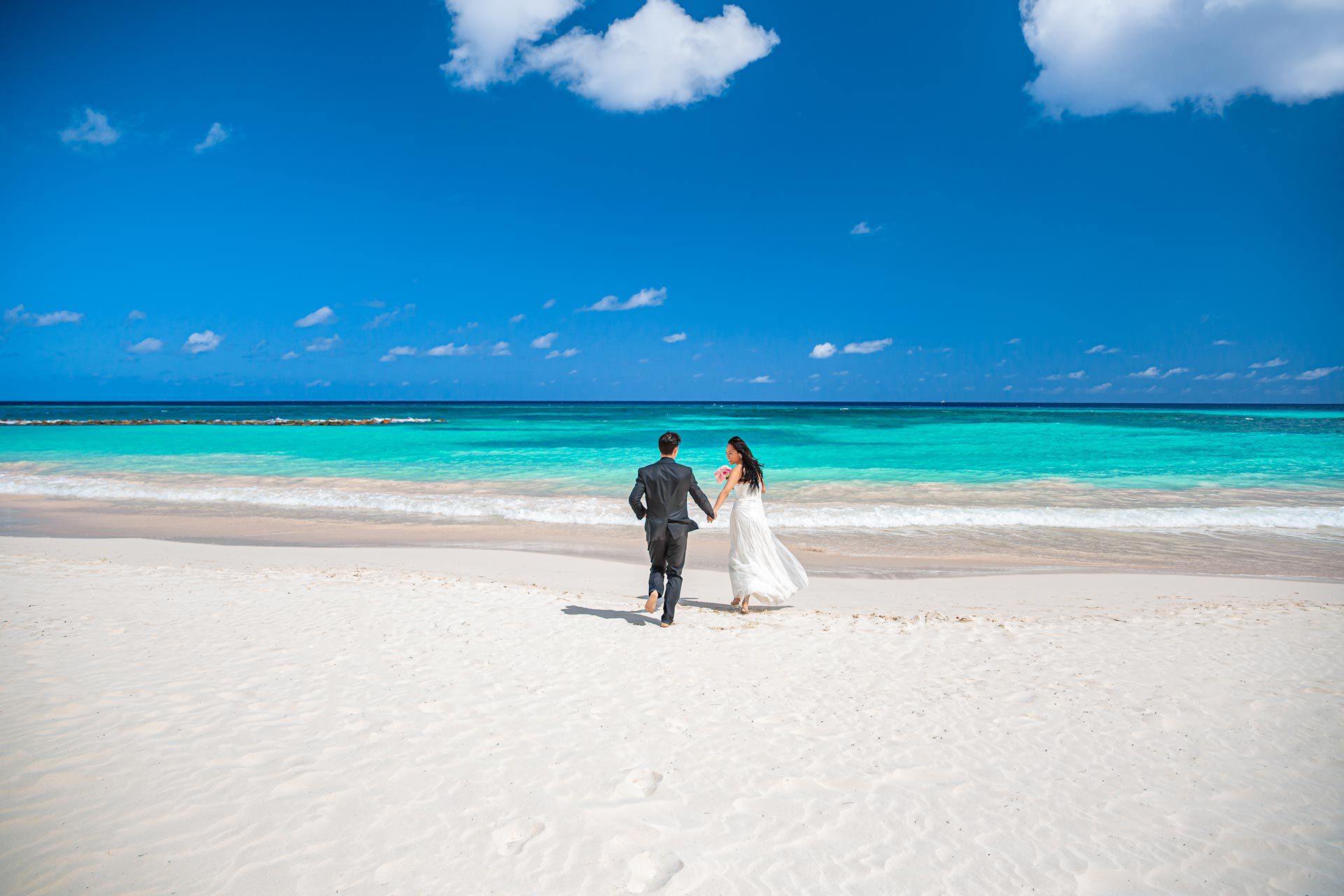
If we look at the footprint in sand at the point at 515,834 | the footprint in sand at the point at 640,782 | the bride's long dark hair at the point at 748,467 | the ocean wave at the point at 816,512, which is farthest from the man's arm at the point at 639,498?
the ocean wave at the point at 816,512

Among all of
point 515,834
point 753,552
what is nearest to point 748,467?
point 753,552

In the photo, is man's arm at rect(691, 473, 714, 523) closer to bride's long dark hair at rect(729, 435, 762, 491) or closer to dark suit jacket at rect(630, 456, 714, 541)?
dark suit jacket at rect(630, 456, 714, 541)

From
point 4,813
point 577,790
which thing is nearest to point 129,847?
point 4,813

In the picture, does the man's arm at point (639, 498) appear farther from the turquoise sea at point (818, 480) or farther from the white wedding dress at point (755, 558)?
the turquoise sea at point (818, 480)

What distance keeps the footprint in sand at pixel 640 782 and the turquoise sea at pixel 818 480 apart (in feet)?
29.7

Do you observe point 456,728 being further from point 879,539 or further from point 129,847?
point 879,539

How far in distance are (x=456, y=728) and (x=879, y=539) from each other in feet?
34.5

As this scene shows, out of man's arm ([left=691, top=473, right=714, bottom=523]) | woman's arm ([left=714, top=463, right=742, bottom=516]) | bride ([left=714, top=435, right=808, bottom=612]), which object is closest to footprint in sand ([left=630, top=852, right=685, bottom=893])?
man's arm ([left=691, top=473, right=714, bottom=523])

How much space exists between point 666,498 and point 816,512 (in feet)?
30.9

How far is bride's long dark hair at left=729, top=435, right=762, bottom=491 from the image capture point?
7.51 meters

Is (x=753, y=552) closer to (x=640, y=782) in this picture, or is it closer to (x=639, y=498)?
(x=639, y=498)

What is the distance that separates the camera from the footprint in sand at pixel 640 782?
3.87 metres

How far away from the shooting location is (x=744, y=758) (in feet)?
14.0

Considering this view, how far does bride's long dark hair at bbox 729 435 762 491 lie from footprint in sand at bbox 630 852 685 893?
4611 millimetres
